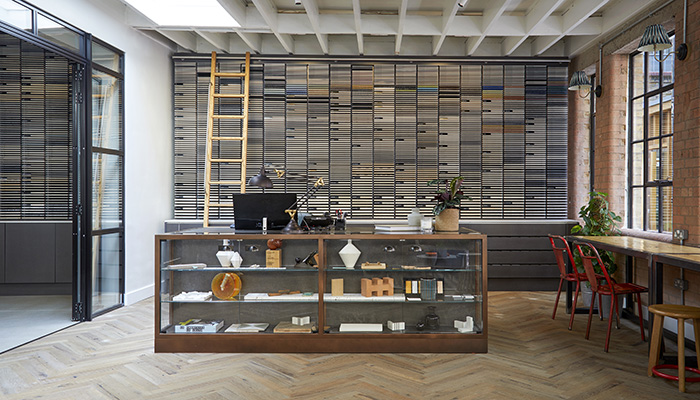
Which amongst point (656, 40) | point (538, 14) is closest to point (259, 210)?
point (656, 40)

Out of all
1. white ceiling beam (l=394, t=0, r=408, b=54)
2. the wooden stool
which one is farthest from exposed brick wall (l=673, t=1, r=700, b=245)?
white ceiling beam (l=394, t=0, r=408, b=54)

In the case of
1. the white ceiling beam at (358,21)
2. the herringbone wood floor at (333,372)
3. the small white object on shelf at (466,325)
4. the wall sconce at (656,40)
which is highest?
the white ceiling beam at (358,21)

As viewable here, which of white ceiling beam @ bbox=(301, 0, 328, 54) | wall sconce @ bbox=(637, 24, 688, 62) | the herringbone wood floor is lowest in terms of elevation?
the herringbone wood floor

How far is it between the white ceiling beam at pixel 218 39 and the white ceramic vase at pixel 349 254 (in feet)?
12.6

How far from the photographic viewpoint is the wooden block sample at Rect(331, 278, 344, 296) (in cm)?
403

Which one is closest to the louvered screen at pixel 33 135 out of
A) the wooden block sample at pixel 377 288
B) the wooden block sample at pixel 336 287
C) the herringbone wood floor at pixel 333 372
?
the herringbone wood floor at pixel 333 372

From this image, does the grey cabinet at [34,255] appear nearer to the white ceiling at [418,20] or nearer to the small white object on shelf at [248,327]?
the white ceiling at [418,20]

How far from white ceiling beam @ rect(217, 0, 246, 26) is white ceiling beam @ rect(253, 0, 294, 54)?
12.3 inches

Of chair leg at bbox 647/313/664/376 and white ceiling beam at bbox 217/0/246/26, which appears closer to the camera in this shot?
chair leg at bbox 647/313/664/376

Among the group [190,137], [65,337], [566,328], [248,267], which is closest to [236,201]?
[248,267]

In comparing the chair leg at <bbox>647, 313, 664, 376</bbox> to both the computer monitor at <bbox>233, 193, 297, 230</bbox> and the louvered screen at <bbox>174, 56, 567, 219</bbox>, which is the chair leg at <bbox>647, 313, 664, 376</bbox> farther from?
the louvered screen at <bbox>174, 56, 567, 219</bbox>

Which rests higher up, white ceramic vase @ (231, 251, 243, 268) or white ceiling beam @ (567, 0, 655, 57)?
white ceiling beam @ (567, 0, 655, 57)

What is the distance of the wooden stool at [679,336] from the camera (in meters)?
3.16

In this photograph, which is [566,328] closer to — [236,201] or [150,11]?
[236,201]
